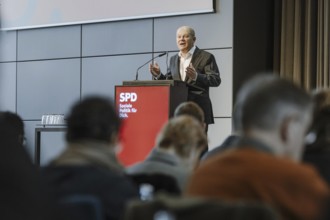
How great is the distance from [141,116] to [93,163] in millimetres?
3365

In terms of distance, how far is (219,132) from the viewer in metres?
7.13

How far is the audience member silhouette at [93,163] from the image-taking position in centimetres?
169

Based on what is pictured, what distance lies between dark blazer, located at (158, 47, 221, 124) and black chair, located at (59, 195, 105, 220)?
147 inches

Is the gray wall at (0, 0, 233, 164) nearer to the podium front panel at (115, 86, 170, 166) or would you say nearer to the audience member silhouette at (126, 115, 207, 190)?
the podium front panel at (115, 86, 170, 166)

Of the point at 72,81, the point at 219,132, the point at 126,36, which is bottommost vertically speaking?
the point at 219,132

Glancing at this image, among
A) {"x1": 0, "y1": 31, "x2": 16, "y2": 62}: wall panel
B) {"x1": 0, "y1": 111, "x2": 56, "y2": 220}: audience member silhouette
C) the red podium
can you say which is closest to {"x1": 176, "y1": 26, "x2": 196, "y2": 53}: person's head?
the red podium

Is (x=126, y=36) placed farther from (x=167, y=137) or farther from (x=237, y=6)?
(x=167, y=137)

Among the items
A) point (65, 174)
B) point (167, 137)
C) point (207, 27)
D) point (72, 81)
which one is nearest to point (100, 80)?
point (72, 81)

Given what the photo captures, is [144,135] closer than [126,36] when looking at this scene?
Yes

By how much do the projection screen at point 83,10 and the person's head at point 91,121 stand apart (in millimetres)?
5327

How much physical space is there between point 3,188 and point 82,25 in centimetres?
696

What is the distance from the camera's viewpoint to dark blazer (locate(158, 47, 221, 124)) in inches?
209

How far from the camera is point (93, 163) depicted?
1.79m

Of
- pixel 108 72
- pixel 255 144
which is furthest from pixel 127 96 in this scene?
pixel 255 144
